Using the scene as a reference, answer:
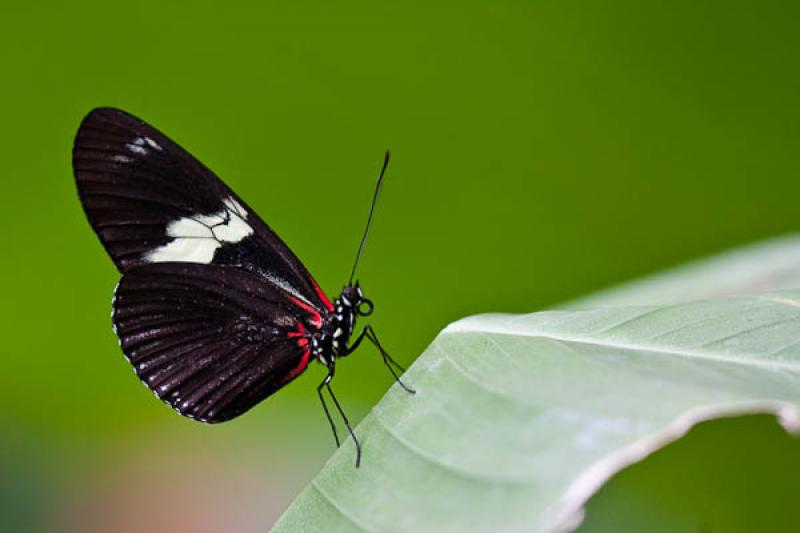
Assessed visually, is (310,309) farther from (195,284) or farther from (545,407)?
(545,407)

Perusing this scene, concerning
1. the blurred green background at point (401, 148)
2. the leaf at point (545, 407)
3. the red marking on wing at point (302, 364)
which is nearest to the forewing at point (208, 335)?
the red marking on wing at point (302, 364)

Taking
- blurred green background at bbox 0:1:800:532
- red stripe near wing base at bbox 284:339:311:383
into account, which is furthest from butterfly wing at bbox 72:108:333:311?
blurred green background at bbox 0:1:800:532

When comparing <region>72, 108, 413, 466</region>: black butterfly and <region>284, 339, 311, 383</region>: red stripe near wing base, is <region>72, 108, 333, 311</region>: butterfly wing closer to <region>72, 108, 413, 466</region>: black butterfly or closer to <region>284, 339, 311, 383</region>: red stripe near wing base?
<region>72, 108, 413, 466</region>: black butterfly

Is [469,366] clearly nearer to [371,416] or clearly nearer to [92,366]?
[371,416]

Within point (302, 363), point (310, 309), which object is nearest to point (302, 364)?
point (302, 363)

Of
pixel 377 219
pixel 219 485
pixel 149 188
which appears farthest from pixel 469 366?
pixel 377 219
